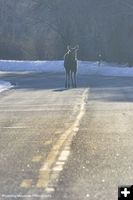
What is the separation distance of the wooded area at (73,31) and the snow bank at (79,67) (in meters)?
3.66

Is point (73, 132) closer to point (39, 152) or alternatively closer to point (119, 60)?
point (39, 152)

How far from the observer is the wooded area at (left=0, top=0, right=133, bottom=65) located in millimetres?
62688

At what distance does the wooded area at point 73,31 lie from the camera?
6269 cm

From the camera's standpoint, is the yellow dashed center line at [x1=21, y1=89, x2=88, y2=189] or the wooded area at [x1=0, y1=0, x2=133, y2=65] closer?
the yellow dashed center line at [x1=21, y1=89, x2=88, y2=189]

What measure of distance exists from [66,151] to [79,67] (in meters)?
43.0

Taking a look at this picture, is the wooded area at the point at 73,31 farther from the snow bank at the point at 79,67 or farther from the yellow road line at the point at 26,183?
the yellow road line at the point at 26,183

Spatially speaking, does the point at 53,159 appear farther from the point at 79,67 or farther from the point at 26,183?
the point at 79,67

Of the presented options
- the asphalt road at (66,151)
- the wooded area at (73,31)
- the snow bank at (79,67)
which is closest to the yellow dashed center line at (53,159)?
the asphalt road at (66,151)

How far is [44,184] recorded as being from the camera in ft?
28.0

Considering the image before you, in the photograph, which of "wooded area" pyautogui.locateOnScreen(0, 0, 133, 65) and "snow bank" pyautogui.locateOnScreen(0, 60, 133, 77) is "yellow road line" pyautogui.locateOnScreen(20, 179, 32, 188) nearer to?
"snow bank" pyautogui.locateOnScreen(0, 60, 133, 77)

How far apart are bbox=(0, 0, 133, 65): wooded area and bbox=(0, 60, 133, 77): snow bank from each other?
12.0ft

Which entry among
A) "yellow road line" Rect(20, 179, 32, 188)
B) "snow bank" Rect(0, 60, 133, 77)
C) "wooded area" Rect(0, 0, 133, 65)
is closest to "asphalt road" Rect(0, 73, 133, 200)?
"yellow road line" Rect(20, 179, 32, 188)

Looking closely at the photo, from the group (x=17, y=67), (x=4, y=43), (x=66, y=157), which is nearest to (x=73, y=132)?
(x=66, y=157)

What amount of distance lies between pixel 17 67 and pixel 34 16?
53.1 feet
